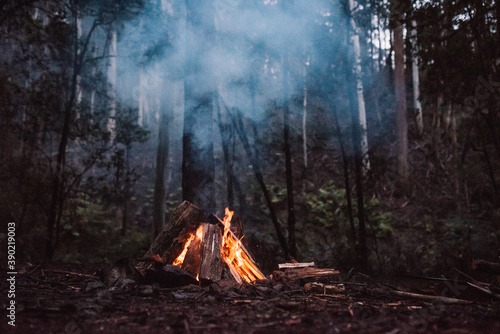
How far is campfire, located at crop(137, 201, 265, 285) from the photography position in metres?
4.38

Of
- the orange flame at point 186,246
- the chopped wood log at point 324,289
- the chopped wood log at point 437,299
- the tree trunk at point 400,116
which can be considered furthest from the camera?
the tree trunk at point 400,116

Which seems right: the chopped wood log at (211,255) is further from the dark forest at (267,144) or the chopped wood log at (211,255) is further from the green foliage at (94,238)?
the green foliage at (94,238)

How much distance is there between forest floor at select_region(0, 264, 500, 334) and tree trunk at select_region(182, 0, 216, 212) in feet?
7.45

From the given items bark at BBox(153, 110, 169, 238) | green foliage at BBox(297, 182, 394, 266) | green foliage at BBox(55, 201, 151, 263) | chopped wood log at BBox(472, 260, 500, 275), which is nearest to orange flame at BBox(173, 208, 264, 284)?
chopped wood log at BBox(472, 260, 500, 275)

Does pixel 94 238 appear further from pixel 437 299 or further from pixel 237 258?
pixel 437 299

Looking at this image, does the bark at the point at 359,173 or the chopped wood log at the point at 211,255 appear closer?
the chopped wood log at the point at 211,255

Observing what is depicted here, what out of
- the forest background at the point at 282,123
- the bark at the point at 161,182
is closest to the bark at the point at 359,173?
the forest background at the point at 282,123

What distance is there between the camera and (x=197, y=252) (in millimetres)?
4879

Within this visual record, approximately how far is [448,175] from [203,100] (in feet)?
50.1

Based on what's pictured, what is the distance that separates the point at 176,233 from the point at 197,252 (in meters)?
0.53

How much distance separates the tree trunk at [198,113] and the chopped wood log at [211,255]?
1175mm

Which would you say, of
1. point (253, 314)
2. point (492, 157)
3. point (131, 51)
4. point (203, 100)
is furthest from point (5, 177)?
point (492, 157)

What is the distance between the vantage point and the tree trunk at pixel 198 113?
20.0 ft

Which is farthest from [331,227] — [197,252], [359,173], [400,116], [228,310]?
[228,310]
